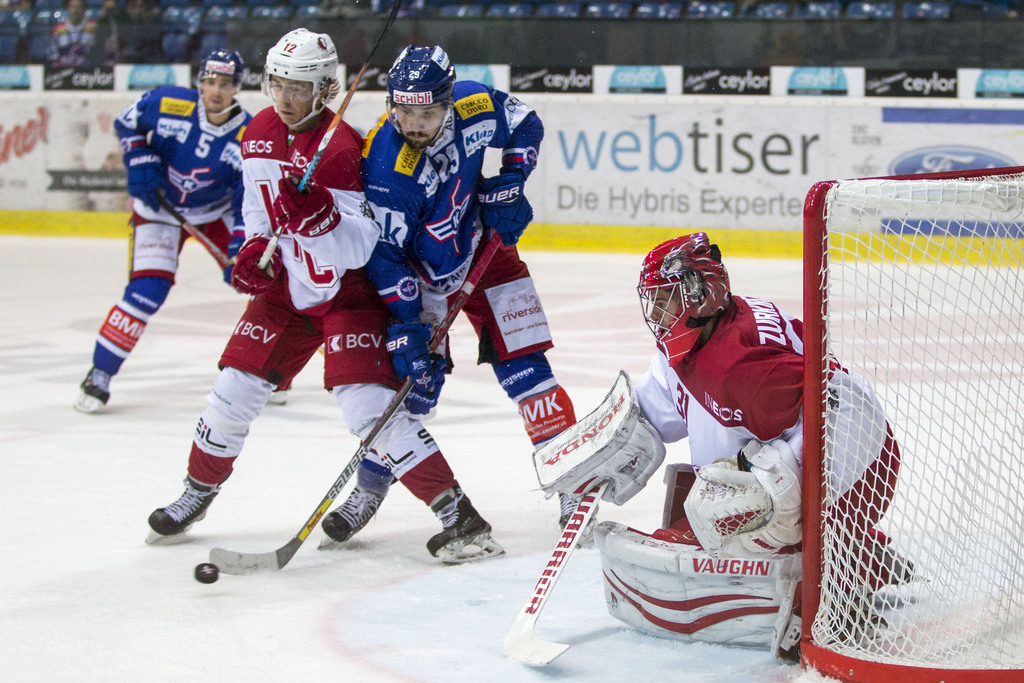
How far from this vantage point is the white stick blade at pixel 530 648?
81.6 inches

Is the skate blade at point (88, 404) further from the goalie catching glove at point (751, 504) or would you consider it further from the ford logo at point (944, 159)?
the ford logo at point (944, 159)

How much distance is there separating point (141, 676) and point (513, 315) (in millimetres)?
1220

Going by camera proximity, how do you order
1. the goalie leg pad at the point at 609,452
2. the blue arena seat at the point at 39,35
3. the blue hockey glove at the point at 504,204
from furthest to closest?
the blue arena seat at the point at 39,35 → the blue hockey glove at the point at 504,204 → the goalie leg pad at the point at 609,452

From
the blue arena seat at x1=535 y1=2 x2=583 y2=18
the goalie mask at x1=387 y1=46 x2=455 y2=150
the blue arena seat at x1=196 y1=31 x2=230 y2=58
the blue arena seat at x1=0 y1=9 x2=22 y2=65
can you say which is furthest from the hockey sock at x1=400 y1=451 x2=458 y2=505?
the blue arena seat at x1=0 y1=9 x2=22 y2=65

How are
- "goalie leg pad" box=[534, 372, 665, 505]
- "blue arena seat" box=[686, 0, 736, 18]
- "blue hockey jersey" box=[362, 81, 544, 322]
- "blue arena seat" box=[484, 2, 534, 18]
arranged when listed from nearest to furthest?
"goalie leg pad" box=[534, 372, 665, 505]
"blue hockey jersey" box=[362, 81, 544, 322]
"blue arena seat" box=[686, 0, 736, 18]
"blue arena seat" box=[484, 2, 534, 18]

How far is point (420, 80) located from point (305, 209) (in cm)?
37

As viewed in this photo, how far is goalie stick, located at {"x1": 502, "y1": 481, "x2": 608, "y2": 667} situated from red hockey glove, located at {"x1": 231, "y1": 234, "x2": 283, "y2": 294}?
2.88ft

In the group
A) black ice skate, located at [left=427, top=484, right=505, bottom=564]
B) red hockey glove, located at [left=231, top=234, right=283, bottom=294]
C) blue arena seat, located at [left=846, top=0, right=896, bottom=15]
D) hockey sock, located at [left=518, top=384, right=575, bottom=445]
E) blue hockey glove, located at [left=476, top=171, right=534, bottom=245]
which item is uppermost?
blue arena seat, located at [left=846, top=0, right=896, bottom=15]

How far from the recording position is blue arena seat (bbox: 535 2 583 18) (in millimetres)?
8672

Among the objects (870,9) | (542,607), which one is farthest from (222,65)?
(870,9)

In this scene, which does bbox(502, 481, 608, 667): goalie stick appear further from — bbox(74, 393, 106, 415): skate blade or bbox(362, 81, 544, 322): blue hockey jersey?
bbox(74, 393, 106, 415): skate blade

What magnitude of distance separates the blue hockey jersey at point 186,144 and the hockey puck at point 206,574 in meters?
2.23


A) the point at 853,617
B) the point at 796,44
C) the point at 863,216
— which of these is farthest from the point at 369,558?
the point at 796,44

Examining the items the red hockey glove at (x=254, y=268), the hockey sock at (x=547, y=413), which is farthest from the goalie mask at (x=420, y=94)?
the hockey sock at (x=547, y=413)
